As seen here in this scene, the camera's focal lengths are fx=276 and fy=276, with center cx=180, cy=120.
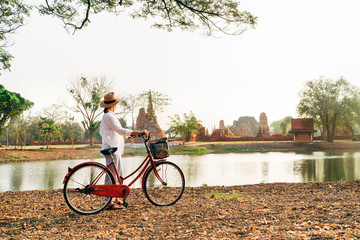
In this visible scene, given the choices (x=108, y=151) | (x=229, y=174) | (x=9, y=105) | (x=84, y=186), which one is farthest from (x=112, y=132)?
(x=9, y=105)

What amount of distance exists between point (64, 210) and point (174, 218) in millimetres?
1868

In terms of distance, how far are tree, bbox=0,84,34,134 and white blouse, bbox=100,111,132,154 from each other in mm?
27230

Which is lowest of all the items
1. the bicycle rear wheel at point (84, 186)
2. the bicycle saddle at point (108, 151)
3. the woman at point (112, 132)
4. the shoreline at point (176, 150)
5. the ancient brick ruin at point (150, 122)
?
the shoreline at point (176, 150)

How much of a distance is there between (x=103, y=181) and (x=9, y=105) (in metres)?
27.8

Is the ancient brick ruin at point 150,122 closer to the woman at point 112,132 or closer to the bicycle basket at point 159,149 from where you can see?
the woman at point 112,132

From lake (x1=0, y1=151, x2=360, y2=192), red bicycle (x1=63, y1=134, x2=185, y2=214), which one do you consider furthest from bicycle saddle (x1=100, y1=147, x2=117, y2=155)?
lake (x1=0, y1=151, x2=360, y2=192)

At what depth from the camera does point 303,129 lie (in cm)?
4100

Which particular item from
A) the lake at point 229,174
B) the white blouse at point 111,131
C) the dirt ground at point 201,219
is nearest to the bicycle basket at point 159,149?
the white blouse at point 111,131

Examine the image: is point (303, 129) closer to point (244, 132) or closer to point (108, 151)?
point (244, 132)

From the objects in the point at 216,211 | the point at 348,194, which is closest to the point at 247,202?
the point at 216,211

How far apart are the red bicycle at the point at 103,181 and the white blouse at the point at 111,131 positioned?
15 cm

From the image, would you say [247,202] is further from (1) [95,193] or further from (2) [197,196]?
(1) [95,193]

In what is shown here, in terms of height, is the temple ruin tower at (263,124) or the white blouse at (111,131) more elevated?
the temple ruin tower at (263,124)

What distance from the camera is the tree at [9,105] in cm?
2664
